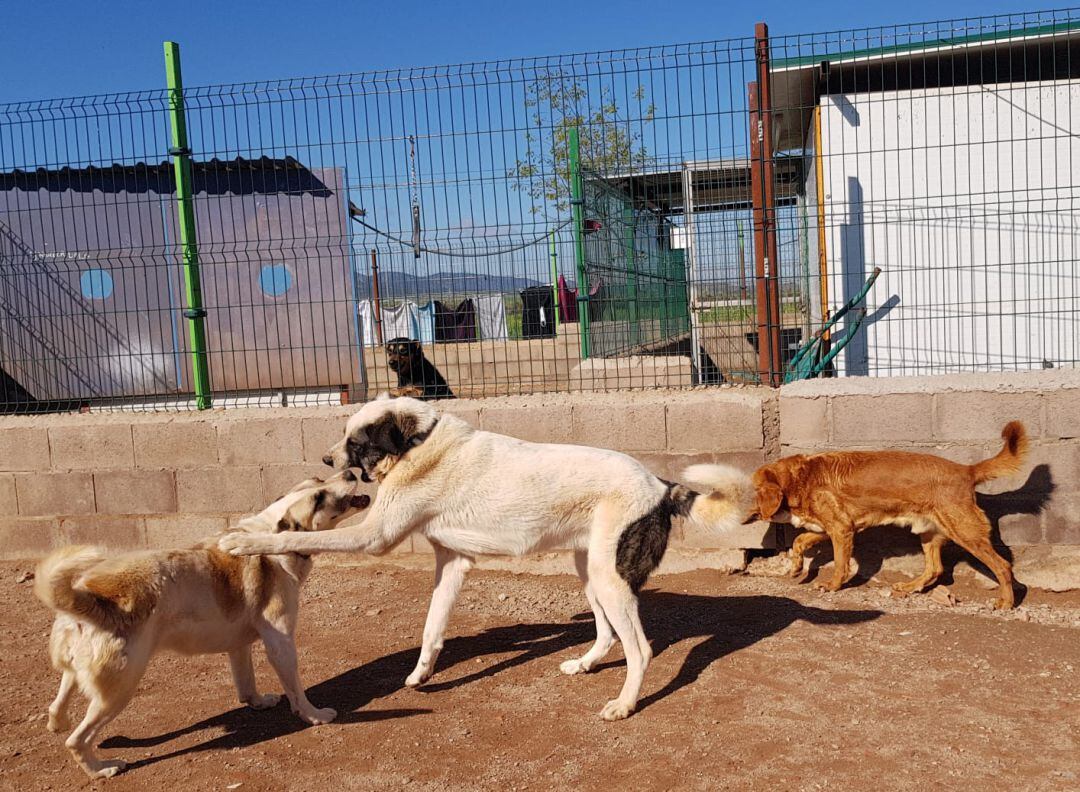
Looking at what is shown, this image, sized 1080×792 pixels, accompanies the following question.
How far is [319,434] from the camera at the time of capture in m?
6.56

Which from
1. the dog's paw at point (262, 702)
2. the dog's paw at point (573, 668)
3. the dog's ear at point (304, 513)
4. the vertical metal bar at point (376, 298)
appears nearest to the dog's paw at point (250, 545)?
the dog's ear at point (304, 513)

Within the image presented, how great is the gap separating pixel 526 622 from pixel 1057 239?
16.1 ft

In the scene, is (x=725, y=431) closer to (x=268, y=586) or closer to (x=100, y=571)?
(x=268, y=586)

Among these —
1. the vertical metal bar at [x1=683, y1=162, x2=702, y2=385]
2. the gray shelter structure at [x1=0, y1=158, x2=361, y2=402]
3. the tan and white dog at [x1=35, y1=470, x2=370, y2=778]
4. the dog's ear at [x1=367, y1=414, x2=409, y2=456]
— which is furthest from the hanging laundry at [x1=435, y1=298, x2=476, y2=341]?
the tan and white dog at [x1=35, y1=470, x2=370, y2=778]

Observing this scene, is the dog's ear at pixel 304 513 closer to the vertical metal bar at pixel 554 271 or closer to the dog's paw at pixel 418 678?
the dog's paw at pixel 418 678

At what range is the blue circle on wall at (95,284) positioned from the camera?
760 centimetres

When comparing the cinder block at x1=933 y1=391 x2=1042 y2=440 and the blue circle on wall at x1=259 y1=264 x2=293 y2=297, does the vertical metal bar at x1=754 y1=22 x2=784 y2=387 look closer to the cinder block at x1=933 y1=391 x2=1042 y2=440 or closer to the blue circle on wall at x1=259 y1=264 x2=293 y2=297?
the cinder block at x1=933 y1=391 x2=1042 y2=440

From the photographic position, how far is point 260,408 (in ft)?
22.8

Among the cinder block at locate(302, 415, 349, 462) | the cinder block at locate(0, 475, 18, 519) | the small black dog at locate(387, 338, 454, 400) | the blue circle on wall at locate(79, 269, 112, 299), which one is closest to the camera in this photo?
the cinder block at locate(302, 415, 349, 462)

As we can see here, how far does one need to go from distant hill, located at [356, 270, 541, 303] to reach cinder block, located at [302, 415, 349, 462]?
3.87 ft

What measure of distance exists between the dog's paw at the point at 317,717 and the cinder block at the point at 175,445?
309cm

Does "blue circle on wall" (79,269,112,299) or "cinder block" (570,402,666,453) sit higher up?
"blue circle on wall" (79,269,112,299)

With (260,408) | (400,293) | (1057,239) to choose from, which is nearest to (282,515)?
(260,408)

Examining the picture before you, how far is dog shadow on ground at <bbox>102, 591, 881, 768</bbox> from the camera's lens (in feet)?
13.7
